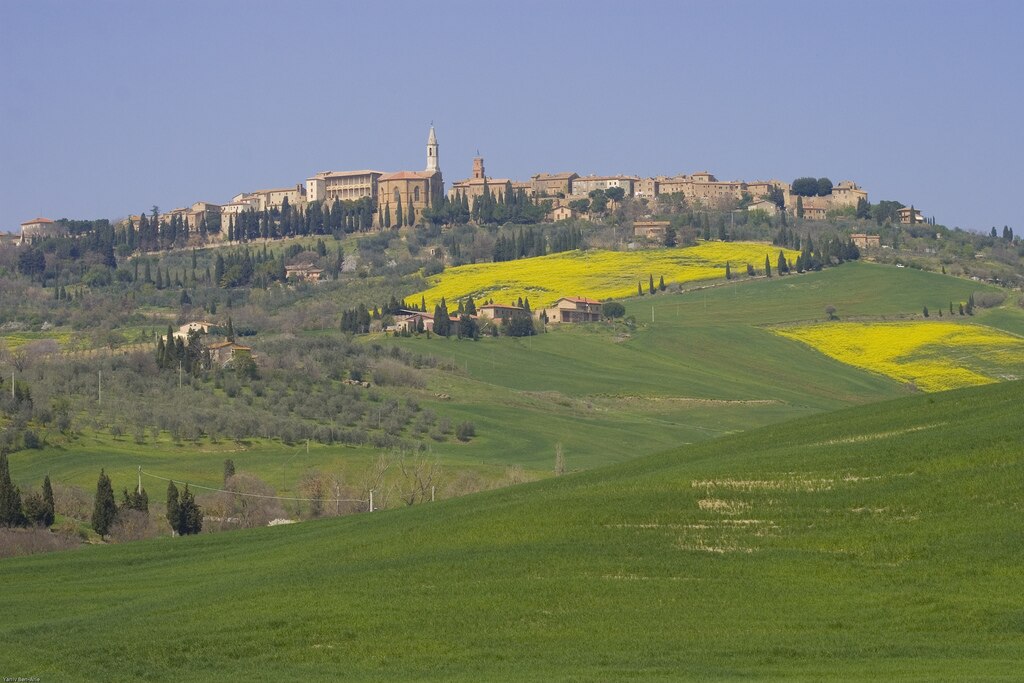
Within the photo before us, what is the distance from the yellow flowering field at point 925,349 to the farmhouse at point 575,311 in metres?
13.9

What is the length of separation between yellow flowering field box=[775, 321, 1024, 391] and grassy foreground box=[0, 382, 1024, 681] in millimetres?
60897

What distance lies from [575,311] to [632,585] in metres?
95.0

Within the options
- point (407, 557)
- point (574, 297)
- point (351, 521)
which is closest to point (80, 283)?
point (574, 297)

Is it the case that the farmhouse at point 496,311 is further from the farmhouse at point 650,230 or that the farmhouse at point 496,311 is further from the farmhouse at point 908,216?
the farmhouse at point 908,216

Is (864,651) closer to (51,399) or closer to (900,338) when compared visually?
(51,399)

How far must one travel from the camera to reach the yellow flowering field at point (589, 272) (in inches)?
5546

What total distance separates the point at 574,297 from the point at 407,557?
9569 cm

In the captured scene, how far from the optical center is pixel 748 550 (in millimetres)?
34500

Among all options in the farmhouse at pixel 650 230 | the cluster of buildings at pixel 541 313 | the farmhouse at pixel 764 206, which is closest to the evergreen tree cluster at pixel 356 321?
the cluster of buildings at pixel 541 313

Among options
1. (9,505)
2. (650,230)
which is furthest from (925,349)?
(9,505)

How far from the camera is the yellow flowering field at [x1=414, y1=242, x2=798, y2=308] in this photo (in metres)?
141

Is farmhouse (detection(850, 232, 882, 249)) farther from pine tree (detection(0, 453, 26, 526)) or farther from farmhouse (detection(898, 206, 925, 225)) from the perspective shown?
pine tree (detection(0, 453, 26, 526))

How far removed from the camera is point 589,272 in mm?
150125

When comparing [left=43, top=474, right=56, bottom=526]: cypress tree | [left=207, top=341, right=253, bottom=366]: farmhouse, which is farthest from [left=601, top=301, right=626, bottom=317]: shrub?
[left=43, top=474, right=56, bottom=526]: cypress tree
